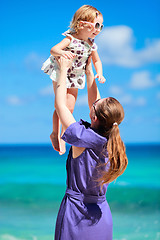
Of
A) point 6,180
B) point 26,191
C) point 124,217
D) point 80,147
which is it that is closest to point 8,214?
point 124,217

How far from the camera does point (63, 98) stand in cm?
206

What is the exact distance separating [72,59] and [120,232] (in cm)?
758

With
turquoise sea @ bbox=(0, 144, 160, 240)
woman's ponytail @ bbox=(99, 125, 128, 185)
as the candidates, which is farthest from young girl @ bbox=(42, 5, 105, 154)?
turquoise sea @ bbox=(0, 144, 160, 240)

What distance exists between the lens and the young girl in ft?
7.41

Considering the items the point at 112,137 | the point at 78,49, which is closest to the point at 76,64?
the point at 78,49

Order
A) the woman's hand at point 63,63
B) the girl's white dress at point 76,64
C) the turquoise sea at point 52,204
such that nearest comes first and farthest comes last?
the woman's hand at point 63,63 < the girl's white dress at point 76,64 < the turquoise sea at point 52,204

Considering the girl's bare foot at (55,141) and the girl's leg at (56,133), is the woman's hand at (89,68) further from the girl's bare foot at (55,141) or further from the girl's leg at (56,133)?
the girl's bare foot at (55,141)

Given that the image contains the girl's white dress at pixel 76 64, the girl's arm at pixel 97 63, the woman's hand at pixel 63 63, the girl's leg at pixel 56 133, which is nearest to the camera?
the woman's hand at pixel 63 63

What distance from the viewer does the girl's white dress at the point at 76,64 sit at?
2.32 m

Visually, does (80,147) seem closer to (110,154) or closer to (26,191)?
(110,154)

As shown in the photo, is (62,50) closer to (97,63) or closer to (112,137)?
(97,63)

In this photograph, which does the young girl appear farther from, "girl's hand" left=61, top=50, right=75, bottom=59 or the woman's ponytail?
the woman's ponytail

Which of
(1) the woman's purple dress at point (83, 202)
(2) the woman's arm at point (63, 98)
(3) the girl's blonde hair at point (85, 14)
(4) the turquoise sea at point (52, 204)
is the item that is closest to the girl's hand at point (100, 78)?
(2) the woman's arm at point (63, 98)

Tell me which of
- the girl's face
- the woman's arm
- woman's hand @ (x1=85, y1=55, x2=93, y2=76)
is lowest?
the woman's arm
